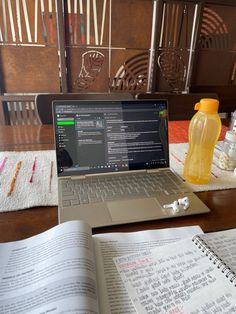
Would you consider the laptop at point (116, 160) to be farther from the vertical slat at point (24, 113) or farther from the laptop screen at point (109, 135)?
the vertical slat at point (24, 113)

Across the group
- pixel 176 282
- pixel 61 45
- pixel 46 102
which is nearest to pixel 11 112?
pixel 61 45

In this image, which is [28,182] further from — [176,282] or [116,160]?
[176,282]

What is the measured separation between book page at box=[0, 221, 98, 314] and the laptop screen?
0.77ft

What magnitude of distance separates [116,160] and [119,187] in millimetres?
87

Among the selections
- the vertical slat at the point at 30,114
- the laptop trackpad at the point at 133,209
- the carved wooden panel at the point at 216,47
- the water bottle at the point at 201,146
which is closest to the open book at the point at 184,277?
the laptop trackpad at the point at 133,209

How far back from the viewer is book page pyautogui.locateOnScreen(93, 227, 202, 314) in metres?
0.36

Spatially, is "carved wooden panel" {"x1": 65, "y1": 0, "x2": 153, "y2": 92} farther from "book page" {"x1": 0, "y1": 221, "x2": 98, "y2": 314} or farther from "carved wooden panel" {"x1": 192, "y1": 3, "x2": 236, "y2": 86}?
"book page" {"x1": 0, "y1": 221, "x2": 98, "y2": 314}

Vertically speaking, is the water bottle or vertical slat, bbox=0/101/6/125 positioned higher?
the water bottle

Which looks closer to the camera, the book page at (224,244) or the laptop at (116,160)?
the book page at (224,244)

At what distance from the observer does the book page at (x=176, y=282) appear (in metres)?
0.35

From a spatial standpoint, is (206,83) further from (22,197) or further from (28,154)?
(22,197)

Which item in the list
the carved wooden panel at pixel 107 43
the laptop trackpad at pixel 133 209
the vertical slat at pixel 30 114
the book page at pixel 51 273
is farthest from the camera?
the vertical slat at pixel 30 114

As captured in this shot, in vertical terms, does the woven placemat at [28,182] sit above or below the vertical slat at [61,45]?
below

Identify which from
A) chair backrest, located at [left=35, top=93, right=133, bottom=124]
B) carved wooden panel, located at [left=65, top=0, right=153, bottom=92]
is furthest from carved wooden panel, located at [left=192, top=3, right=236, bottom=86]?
chair backrest, located at [left=35, top=93, right=133, bottom=124]
